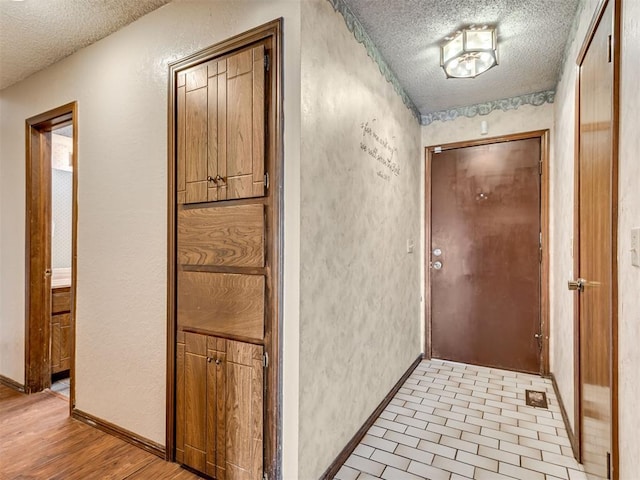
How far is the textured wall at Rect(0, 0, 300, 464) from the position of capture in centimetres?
191

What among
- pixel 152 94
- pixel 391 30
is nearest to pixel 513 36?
pixel 391 30

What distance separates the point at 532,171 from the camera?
3107mm

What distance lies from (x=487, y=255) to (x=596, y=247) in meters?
1.78

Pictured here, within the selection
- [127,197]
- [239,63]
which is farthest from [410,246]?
[127,197]

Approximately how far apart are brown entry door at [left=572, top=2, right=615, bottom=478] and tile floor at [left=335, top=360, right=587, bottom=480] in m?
0.29

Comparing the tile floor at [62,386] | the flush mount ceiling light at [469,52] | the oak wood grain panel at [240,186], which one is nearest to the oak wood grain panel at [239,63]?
the oak wood grain panel at [240,186]

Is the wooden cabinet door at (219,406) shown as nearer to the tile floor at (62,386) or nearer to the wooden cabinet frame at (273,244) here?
the wooden cabinet frame at (273,244)

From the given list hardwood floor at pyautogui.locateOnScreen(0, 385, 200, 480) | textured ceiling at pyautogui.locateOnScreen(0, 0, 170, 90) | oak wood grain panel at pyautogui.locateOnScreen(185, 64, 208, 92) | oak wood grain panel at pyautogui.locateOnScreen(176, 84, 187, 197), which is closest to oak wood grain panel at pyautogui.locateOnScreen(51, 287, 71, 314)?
hardwood floor at pyautogui.locateOnScreen(0, 385, 200, 480)

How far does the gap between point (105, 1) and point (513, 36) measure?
2420 mm

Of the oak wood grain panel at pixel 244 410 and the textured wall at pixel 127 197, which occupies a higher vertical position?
the textured wall at pixel 127 197

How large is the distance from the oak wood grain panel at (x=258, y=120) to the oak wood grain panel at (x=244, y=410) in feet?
2.52

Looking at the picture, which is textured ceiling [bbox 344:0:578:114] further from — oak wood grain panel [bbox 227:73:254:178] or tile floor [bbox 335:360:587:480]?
tile floor [bbox 335:360:587:480]

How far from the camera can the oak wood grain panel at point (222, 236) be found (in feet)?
5.20

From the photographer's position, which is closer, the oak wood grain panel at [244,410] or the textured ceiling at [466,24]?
the oak wood grain panel at [244,410]
